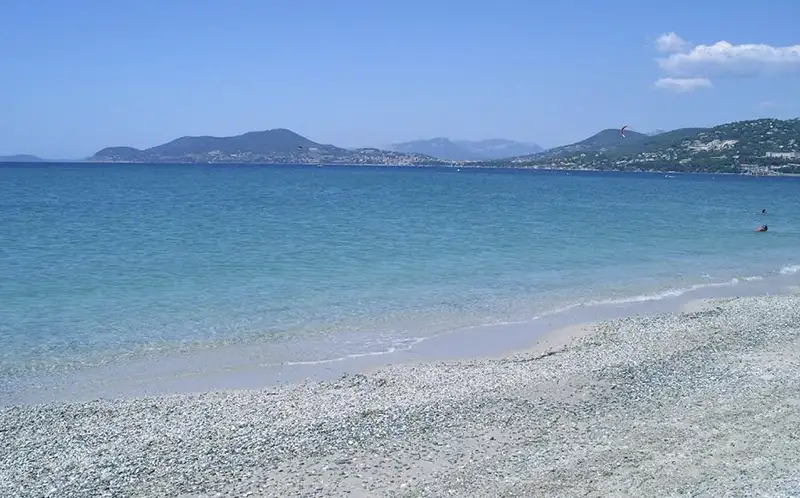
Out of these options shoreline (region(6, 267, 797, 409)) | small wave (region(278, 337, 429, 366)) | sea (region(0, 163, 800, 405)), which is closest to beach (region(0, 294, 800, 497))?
shoreline (region(6, 267, 797, 409))

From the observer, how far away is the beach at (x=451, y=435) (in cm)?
1046

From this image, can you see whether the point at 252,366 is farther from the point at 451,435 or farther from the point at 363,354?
the point at 451,435

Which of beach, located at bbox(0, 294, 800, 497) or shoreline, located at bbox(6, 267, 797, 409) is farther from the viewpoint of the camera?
shoreline, located at bbox(6, 267, 797, 409)

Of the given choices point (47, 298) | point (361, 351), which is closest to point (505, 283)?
point (361, 351)

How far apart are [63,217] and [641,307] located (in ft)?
135

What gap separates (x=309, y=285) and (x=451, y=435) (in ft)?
47.1

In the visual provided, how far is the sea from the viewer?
680 inches

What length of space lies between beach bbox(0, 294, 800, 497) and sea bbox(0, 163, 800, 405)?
2133 millimetres

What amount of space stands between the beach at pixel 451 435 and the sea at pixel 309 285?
213cm

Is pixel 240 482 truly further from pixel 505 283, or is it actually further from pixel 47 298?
pixel 505 283

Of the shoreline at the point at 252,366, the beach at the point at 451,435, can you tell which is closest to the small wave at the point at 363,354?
the shoreline at the point at 252,366

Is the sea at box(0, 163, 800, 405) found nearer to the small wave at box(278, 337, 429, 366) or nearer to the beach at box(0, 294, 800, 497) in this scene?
the small wave at box(278, 337, 429, 366)

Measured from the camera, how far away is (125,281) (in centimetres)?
2622

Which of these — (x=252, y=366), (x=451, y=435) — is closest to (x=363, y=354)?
(x=252, y=366)
